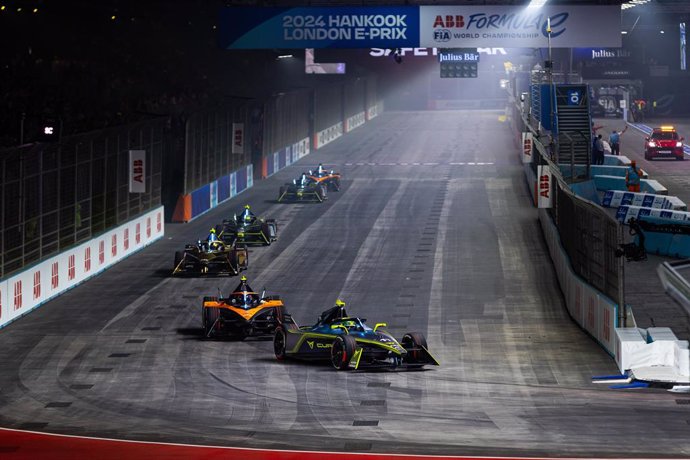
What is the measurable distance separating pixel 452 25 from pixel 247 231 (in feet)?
60.8

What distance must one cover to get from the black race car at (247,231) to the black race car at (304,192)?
10.9 metres

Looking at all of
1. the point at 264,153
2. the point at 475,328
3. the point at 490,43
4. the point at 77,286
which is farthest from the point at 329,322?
the point at 264,153

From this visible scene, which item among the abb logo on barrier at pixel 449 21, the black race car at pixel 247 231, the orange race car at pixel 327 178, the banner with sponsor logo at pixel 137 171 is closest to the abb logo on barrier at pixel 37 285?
the banner with sponsor logo at pixel 137 171

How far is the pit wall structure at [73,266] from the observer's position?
31.5 m

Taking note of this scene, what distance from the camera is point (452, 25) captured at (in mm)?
57438

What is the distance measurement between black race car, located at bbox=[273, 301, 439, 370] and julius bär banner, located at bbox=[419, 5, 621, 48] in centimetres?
3329

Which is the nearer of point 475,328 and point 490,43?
point 475,328

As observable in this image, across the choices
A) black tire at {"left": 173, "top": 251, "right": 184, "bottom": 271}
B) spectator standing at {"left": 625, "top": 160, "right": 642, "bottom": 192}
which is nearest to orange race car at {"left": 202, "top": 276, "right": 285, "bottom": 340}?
black tire at {"left": 173, "top": 251, "right": 184, "bottom": 271}

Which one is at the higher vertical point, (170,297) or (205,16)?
(205,16)

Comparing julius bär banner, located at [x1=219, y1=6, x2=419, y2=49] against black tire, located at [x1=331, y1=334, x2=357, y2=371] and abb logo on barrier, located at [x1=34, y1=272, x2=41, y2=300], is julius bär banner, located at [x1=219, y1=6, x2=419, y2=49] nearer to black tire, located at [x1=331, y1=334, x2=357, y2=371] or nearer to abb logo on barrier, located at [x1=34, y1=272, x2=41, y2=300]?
abb logo on barrier, located at [x1=34, y1=272, x2=41, y2=300]

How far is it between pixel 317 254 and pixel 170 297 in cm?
823

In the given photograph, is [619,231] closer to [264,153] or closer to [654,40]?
[264,153]

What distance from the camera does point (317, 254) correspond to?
41812 mm

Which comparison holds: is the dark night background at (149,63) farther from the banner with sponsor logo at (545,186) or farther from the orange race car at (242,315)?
the banner with sponsor logo at (545,186)
